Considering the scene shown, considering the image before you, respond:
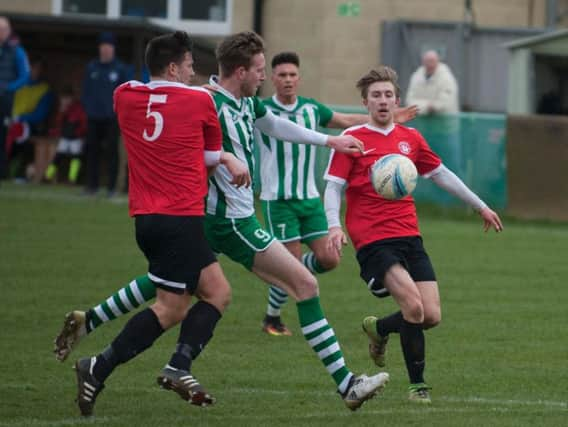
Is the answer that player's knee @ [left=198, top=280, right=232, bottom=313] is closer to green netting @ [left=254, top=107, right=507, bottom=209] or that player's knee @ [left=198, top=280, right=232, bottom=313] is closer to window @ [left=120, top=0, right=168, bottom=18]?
green netting @ [left=254, top=107, right=507, bottom=209]

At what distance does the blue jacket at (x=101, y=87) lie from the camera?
65.6 ft

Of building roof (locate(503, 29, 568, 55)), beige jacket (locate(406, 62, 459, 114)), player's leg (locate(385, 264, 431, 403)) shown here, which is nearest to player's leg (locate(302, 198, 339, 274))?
player's leg (locate(385, 264, 431, 403))

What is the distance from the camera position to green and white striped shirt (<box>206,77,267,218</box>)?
8.28 metres

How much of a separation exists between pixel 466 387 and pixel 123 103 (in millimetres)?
2748

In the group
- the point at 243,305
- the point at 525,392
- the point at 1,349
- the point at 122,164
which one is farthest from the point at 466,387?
the point at 122,164

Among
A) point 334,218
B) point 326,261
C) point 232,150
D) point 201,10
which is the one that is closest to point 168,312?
point 232,150

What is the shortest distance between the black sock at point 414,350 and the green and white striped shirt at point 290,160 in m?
2.93

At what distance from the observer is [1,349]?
10.1 m

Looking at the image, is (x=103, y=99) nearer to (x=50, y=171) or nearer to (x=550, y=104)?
(x=50, y=171)

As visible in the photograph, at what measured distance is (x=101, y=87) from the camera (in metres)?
20.0

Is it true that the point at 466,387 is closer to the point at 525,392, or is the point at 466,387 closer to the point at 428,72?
the point at 525,392

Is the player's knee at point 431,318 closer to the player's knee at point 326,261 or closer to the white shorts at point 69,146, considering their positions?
the player's knee at point 326,261

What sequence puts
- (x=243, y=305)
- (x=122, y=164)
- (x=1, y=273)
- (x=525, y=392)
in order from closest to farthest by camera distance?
(x=525, y=392) < (x=243, y=305) < (x=1, y=273) < (x=122, y=164)

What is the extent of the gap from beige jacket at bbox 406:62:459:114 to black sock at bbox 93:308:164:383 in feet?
42.7
